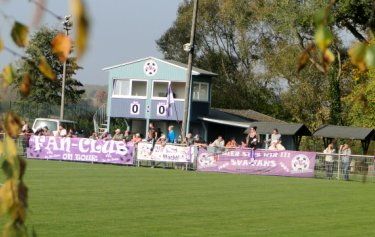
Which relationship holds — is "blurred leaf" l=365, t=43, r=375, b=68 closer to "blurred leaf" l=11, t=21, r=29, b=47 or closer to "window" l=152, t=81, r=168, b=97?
"blurred leaf" l=11, t=21, r=29, b=47

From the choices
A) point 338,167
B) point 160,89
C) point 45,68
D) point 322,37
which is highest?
point 160,89

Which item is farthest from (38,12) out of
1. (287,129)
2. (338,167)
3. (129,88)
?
(129,88)

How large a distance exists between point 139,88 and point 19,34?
55.6m

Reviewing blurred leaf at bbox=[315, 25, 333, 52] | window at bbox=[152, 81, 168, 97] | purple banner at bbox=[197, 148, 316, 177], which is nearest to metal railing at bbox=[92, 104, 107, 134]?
window at bbox=[152, 81, 168, 97]

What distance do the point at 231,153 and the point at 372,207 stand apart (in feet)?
47.0

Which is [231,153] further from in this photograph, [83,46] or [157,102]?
[83,46]

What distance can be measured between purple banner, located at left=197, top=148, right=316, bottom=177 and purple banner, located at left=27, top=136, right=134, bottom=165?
3.38 meters

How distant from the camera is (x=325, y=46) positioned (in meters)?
2.24

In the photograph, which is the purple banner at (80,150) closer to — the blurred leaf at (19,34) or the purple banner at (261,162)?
the purple banner at (261,162)

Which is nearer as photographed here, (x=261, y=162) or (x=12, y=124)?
(x=12, y=124)

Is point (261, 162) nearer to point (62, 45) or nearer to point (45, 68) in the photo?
point (45, 68)

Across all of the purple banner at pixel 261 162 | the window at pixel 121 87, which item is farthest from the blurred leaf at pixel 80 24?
the window at pixel 121 87

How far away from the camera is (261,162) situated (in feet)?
108

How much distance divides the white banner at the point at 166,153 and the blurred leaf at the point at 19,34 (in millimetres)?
32088
